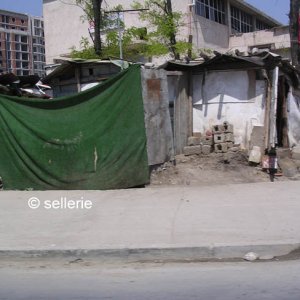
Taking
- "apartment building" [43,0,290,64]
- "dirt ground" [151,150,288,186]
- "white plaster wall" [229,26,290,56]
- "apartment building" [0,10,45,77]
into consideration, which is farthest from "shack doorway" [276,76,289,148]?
"apartment building" [0,10,45,77]

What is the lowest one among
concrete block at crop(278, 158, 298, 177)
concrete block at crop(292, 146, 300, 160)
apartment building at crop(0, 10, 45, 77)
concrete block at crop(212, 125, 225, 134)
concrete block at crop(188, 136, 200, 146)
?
concrete block at crop(278, 158, 298, 177)

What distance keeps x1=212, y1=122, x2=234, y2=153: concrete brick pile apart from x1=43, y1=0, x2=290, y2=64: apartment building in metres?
16.4

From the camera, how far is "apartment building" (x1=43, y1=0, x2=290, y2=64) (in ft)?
95.3

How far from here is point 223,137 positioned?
1233 centimetres

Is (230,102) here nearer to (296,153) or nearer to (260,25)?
(296,153)

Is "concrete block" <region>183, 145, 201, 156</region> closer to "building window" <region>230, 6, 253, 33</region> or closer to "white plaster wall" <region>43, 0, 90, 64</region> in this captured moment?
"white plaster wall" <region>43, 0, 90, 64</region>

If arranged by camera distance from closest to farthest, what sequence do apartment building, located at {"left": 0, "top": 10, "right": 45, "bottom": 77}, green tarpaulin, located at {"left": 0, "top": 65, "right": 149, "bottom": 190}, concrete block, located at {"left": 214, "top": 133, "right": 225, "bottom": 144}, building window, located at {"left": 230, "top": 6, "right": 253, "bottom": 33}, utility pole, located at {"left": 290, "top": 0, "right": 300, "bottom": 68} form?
1. green tarpaulin, located at {"left": 0, "top": 65, "right": 149, "bottom": 190}
2. concrete block, located at {"left": 214, "top": 133, "right": 225, "bottom": 144}
3. utility pole, located at {"left": 290, "top": 0, "right": 300, "bottom": 68}
4. building window, located at {"left": 230, "top": 6, "right": 253, "bottom": 33}
5. apartment building, located at {"left": 0, "top": 10, "right": 45, "bottom": 77}

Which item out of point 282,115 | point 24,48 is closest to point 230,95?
point 282,115

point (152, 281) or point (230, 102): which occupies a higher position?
point (230, 102)

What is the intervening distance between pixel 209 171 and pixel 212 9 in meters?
21.6

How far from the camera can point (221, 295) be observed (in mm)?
5109

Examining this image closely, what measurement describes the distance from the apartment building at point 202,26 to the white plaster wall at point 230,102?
1582 centimetres

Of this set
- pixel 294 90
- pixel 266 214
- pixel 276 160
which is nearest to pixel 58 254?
pixel 266 214

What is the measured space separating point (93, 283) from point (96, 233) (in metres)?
1.86
